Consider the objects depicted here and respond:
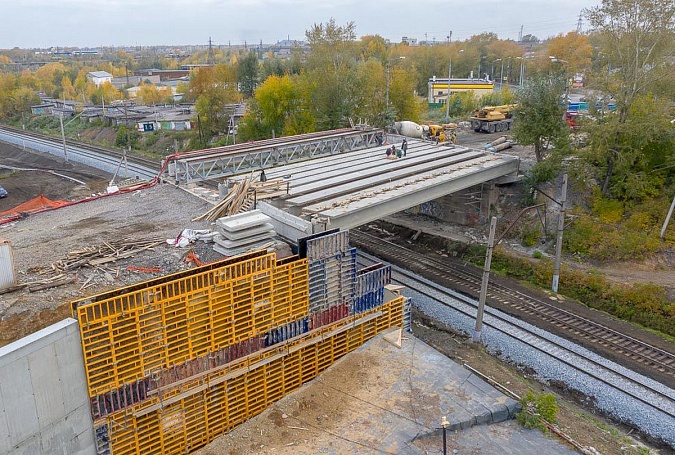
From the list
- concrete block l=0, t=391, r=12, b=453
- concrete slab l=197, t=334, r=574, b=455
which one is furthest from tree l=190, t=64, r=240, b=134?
concrete block l=0, t=391, r=12, b=453

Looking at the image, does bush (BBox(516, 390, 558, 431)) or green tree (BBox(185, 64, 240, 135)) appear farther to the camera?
green tree (BBox(185, 64, 240, 135))

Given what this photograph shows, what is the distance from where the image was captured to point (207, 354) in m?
12.7

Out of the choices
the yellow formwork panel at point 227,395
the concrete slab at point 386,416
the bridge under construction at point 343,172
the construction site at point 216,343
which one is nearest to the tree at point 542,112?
the bridge under construction at point 343,172

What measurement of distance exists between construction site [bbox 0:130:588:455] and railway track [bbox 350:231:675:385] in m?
6.23

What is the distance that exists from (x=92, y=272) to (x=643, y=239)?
22.7m

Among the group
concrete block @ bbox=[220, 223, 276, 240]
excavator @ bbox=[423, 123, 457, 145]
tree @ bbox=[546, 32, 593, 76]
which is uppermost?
tree @ bbox=[546, 32, 593, 76]

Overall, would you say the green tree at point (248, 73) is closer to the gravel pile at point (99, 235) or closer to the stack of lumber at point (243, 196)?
the gravel pile at point (99, 235)

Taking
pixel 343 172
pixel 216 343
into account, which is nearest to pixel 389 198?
pixel 343 172

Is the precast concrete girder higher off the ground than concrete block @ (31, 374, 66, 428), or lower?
higher

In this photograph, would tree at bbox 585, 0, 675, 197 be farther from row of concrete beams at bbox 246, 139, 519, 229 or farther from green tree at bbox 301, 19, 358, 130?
green tree at bbox 301, 19, 358, 130

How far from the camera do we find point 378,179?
2278 cm

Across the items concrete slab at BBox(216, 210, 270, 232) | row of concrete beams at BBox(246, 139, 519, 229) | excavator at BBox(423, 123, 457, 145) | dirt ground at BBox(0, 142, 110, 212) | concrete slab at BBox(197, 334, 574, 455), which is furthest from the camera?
dirt ground at BBox(0, 142, 110, 212)

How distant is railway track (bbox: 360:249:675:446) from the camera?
49.9ft

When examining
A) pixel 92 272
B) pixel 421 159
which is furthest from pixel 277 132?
pixel 92 272
